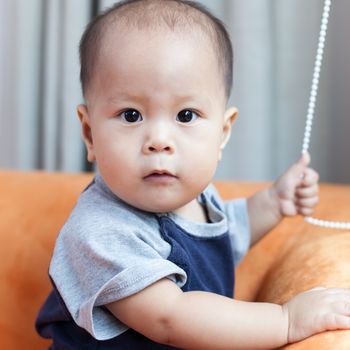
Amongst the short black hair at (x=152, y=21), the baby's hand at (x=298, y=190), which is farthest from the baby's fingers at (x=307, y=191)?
the short black hair at (x=152, y=21)

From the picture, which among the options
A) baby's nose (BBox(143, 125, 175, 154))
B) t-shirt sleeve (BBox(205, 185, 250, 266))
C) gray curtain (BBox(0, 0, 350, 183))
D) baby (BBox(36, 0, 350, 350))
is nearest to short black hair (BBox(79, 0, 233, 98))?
baby (BBox(36, 0, 350, 350))

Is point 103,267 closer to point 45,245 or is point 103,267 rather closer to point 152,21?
point 152,21

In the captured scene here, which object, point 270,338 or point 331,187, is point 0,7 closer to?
point 331,187

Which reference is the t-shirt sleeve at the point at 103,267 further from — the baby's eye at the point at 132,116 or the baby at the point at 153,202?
the baby's eye at the point at 132,116

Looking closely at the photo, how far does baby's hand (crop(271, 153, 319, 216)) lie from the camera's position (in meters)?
1.19

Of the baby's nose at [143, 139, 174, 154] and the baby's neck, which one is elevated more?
the baby's nose at [143, 139, 174, 154]

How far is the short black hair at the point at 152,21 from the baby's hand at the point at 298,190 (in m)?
0.26

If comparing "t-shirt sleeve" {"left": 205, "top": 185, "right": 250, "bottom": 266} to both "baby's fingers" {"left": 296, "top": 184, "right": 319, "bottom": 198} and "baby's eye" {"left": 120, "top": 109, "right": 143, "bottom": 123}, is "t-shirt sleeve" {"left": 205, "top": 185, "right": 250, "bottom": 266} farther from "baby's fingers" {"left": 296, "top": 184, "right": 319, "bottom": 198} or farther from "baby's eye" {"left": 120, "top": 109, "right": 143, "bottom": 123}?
"baby's eye" {"left": 120, "top": 109, "right": 143, "bottom": 123}

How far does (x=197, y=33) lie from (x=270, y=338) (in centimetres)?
39

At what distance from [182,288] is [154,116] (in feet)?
0.74

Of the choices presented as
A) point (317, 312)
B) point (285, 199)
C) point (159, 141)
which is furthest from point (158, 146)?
point (285, 199)

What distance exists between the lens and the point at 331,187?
138cm

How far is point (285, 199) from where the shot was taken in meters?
1.20

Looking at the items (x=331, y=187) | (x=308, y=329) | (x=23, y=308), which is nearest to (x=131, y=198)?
(x=308, y=329)
